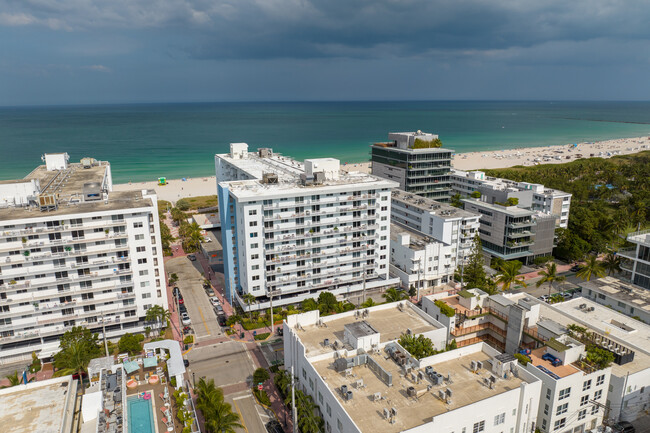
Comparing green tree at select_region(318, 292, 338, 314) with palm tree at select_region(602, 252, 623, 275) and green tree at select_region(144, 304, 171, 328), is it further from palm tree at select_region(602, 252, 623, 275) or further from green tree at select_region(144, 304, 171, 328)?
palm tree at select_region(602, 252, 623, 275)

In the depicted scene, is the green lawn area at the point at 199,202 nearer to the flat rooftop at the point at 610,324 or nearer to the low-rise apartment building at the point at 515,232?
the low-rise apartment building at the point at 515,232

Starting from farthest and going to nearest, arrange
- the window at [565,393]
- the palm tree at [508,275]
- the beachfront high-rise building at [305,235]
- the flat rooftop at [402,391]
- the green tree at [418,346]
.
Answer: the palm tree at [508,275]
the beachfront high-rise building at [305,235]
the green tree at [418,346]
the window at [565,393]
the flat rooftop at [402,391]

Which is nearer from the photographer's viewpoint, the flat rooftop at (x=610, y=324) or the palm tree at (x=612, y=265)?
the flat rooftop at (x=610, y=324)

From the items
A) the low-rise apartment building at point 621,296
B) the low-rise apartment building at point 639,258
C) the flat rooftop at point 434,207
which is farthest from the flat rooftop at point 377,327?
the low-rise apartment building at point 639,258

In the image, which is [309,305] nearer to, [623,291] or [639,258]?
[623,291]

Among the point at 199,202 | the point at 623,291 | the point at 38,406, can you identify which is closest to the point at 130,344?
the point at 38,406

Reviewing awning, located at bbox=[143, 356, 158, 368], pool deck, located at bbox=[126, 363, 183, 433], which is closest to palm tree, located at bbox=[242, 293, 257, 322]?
awning, located at bbox=[143, 356, 158, 368]

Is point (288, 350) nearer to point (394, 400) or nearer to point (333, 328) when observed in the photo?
point (333, 328)
